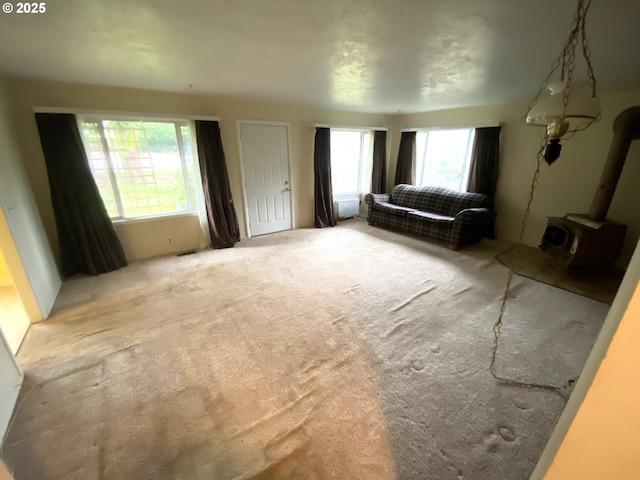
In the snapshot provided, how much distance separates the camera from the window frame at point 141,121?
309 centimetres

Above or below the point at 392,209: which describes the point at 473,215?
above

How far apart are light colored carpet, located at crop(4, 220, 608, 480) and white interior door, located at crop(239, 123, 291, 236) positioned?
175cm

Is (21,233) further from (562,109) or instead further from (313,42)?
(562,109)

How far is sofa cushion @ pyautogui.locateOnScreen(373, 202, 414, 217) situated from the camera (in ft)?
15.2

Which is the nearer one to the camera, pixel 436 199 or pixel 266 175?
pixel 266 175

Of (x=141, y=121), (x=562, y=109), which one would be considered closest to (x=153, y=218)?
(x=141, y=121)

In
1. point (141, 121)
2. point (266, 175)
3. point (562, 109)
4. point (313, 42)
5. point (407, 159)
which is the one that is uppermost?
point (313, 42)

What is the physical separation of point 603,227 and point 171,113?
17.9 feet

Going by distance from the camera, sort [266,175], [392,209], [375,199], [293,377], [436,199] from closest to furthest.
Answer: [293,377]
[266,175]
[436,199]
[392,209]
[375,199]

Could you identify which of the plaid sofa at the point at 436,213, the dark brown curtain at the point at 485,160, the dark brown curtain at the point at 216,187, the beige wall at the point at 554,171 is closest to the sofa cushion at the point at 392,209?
the plaid sofa at the point at 436,213

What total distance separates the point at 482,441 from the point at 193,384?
1753 mm

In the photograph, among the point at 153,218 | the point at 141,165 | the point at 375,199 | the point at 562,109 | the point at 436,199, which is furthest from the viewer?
the point at 375,199

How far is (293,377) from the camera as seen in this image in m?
1.76

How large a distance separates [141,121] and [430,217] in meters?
4.40
